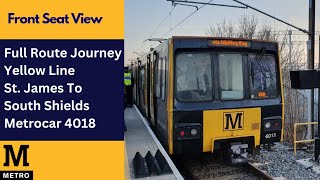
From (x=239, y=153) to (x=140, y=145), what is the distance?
7.46 feet

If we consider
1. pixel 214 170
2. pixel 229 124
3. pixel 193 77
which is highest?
pixel 193 77

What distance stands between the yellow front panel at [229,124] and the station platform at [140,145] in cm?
95

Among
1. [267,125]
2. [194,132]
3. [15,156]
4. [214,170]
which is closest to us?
[15,156]

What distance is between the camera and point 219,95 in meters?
6.66

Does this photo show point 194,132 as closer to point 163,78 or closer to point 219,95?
point 219,95

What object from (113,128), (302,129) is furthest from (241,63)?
(302,129)

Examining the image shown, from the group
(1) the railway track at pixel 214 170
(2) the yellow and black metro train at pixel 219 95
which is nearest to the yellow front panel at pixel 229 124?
(2) the yellow and black metro train at pixel 219 95

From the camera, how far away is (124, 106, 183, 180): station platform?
5.43 meters

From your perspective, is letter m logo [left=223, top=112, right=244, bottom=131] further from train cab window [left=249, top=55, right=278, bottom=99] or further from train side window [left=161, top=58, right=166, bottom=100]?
train side window [left=161, top=58, right=166, bottom=100]

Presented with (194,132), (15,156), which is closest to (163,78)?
(194,132)

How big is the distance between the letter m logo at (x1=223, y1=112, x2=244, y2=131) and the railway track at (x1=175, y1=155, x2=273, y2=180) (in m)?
1.06

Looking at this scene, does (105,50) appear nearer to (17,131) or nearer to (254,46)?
(17,131)

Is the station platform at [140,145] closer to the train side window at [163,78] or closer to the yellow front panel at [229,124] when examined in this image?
the yellow front panel at [229,124]

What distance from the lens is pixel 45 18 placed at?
10.4 ft
